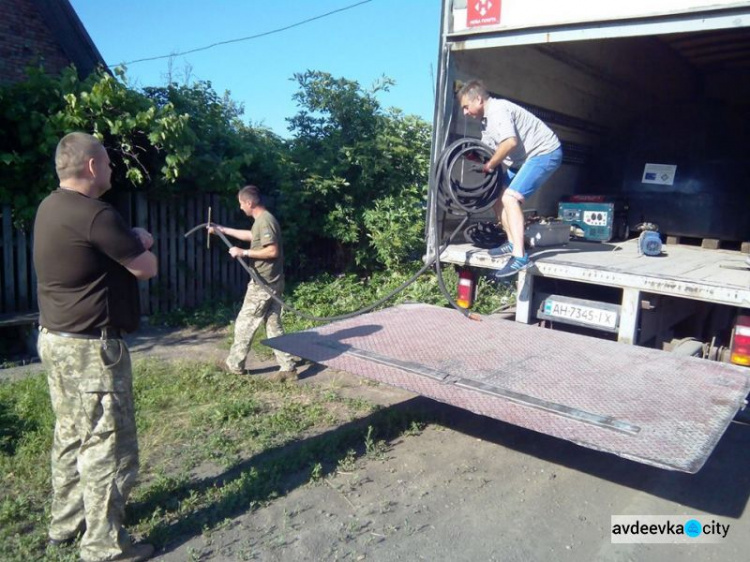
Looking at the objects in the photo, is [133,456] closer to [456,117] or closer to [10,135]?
[456,117]

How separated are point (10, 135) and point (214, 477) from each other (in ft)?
15.5

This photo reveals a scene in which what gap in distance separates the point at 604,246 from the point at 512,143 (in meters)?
1.83

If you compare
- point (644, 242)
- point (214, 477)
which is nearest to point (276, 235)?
point (214, 477)

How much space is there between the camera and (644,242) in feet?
18.1

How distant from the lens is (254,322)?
18.4 feet

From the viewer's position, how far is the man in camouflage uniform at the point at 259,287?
5516 mm

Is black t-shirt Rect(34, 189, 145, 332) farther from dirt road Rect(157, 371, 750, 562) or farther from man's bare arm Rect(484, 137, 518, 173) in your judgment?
man's bare arm Rect(484, 137, 518, 173)

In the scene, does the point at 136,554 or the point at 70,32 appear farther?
the point at 70,32

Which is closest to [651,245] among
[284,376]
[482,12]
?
[482,12]

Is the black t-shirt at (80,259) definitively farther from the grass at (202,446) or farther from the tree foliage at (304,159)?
→ the tree foliage at (304,159)

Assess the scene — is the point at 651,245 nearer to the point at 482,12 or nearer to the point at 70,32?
the point at 482,12

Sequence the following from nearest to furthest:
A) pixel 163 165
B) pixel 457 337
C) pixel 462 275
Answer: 1. pixel 457 337
2. pixel 462 275
3. pixel 163 165

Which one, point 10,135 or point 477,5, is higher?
point 477,5

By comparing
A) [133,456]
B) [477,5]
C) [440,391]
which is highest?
[477,5]
